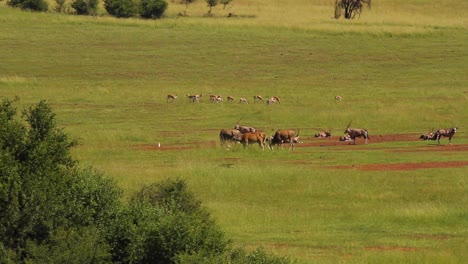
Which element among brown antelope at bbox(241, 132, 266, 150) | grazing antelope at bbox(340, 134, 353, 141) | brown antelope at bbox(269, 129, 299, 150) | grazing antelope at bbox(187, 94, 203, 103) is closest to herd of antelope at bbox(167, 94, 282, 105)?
grazing antelope at bbox(187, 94, 203, 103)

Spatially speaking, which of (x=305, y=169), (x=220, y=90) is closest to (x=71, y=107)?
(x=220, y=90)

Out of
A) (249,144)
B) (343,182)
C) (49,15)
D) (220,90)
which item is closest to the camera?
(343,182)

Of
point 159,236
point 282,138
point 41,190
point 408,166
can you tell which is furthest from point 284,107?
point 41,190

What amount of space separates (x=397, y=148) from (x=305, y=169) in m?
6.57

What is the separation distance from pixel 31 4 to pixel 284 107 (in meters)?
37.6

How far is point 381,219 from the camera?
2400 centimetres

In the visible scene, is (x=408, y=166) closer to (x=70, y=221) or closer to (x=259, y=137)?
(x=259, y=137)

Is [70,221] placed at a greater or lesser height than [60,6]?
greater

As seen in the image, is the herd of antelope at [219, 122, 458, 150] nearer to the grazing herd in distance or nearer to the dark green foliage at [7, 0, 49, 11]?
the grazing herd in distance

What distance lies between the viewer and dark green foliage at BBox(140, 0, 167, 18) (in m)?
78.4

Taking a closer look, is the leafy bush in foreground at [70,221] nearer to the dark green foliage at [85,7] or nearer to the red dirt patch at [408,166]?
the red dirt patch at [408,166]

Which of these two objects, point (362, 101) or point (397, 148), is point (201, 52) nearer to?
point (362, 101)

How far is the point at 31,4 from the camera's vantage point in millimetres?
78688

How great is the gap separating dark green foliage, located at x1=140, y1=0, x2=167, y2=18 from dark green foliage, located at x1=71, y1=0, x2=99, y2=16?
133 inches
